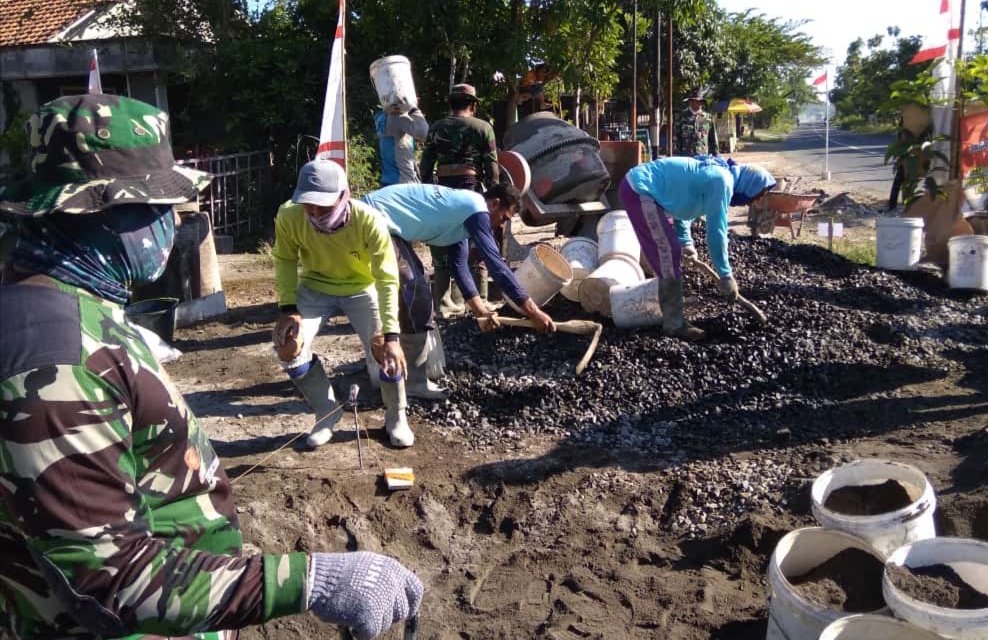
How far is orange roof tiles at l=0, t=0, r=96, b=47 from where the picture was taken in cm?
1609

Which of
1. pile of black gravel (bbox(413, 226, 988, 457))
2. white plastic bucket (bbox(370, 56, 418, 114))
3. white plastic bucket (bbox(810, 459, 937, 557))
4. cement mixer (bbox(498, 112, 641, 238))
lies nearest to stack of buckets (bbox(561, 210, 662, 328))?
pile of black gravel (bbox(413, 226, 988, 457))

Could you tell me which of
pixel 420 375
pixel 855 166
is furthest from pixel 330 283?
pixel 855 166

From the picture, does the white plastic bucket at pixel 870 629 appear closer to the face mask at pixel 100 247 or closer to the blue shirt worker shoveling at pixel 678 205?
the face mask at pixel 100 247

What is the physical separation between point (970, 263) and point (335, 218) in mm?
6342

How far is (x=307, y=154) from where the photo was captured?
1143 centimetres

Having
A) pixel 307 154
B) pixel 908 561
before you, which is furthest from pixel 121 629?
pixel 307 154

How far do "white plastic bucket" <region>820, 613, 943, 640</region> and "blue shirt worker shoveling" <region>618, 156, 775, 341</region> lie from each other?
382 cm

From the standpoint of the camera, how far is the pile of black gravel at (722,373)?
505 centimetres

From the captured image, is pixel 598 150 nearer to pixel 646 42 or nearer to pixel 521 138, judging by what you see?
pixel 521 138

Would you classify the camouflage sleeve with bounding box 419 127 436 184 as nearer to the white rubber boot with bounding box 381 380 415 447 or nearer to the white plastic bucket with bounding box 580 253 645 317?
the white plastic bucket with bounding box 580 253 645 317

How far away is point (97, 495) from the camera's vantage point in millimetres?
1303

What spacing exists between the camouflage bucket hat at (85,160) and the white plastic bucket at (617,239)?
590cm

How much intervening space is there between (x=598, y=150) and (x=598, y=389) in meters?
4.43

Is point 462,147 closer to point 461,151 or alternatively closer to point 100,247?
point 461,151
